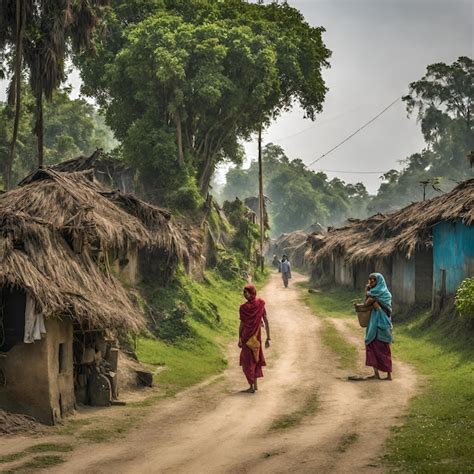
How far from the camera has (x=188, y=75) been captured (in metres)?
31.5

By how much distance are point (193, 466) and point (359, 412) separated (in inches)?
150

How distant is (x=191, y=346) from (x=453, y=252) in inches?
314

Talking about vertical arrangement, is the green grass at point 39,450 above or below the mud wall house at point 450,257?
below

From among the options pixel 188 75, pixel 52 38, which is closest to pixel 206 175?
pixel 188 75

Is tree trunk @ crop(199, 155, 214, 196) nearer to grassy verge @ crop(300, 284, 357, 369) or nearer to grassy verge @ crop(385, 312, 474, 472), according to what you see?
grassy verge @ crop(300, 284, 357, 369)

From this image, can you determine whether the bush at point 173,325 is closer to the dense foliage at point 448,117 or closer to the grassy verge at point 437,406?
the grassy verge at point 437,406

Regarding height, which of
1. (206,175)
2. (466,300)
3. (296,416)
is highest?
(206,175)

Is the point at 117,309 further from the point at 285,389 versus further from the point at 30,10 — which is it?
the point at 30,10

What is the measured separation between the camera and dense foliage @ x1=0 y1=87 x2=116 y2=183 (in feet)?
123

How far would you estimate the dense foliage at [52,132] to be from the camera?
37.4 metres

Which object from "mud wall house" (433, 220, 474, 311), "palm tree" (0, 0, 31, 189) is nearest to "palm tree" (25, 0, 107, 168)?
"palm tree" (0, 0, 31, 189)

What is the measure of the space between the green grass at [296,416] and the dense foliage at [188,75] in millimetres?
19567

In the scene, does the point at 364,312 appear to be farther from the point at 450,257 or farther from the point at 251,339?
the point at 450,257

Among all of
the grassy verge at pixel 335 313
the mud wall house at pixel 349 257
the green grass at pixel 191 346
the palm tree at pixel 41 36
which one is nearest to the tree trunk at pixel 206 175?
the mud wall house at pixel 349 257
